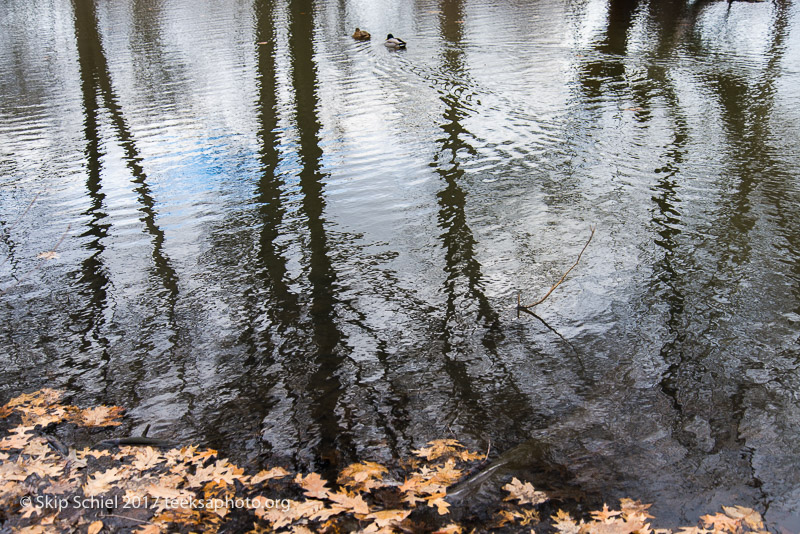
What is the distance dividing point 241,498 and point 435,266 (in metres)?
2.86

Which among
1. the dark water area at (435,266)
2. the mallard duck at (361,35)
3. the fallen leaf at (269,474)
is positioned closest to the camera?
the fallen leaf at (269,474)

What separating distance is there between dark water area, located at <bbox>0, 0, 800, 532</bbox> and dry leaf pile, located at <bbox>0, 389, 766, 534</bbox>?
157 mm

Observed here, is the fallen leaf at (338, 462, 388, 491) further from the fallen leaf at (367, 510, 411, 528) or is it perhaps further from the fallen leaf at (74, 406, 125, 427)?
the fallen leaf at (74, 406, 125, 427)

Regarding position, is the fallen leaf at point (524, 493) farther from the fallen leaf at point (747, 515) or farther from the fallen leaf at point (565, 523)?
the fallen leaf at point (747, 515)

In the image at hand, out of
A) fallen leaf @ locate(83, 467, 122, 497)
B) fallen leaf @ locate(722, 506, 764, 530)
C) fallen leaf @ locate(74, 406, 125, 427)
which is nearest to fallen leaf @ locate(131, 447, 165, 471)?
fallen leaf @ locate(83, 467, 122, 497)

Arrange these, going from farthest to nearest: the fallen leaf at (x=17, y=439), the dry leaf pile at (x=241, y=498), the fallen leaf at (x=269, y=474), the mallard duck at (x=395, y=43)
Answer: the mallard duck at (x=395, y=43)
the fallen leaf at (x=17, y=439)
the fallen leaf at (x=269, y=474)
the dry leaf pile at (x=241, y=498)

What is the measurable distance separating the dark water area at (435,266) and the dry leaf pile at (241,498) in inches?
6.2

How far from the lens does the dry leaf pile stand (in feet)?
9.56

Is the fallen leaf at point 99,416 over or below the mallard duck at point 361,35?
below

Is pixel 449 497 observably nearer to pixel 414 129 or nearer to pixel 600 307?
pixel 600 307

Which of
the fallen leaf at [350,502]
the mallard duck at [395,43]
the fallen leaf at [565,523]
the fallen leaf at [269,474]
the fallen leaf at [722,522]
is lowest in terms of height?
the fallen leaf at [565,523]

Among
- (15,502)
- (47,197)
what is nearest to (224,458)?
(15,502)

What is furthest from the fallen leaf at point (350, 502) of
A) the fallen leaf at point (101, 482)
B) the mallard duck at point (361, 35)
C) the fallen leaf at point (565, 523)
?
the mallard duck at point (361, 35)

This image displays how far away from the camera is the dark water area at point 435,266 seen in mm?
3574
